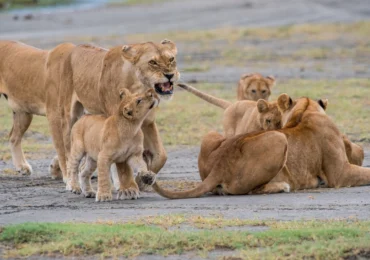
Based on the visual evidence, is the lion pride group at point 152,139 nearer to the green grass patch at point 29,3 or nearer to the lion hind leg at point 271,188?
the lion hind leg at point 271,188

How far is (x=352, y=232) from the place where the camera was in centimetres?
725

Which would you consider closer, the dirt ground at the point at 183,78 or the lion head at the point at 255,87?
the dirt ground at the point at 183,78

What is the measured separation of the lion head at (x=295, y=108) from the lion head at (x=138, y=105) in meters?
1.37

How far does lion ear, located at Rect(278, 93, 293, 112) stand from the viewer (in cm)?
1027

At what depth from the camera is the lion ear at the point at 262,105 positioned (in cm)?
1042

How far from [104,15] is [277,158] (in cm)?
2868

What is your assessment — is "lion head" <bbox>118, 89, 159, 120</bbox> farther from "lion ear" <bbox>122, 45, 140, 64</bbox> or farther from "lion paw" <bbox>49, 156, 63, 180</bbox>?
"lion paw" <bbox>49, 156, 63, 180</bbox>

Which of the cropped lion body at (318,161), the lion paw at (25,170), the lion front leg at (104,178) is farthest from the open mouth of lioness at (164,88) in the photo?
the lion paw at (25,170)

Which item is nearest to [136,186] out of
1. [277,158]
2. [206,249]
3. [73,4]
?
[277,158]

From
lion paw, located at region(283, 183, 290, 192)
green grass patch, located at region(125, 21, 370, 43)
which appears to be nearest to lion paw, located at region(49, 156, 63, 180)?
lion paw, located at region(283, 183, 290, 192)

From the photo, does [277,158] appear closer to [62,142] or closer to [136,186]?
[136,186]

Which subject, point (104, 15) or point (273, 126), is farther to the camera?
point (104, 15)

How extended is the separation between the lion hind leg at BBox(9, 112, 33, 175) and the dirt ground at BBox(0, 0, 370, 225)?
137 mm

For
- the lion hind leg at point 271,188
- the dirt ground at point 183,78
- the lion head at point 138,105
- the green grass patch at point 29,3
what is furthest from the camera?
the green grass patch at point 29,3
